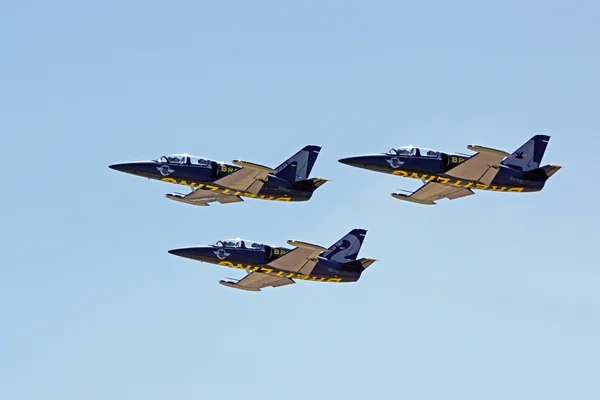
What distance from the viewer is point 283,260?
109 m

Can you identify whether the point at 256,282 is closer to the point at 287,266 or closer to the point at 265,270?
the point at 265,270

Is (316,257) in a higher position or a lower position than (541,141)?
lower

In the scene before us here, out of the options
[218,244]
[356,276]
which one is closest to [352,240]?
[356,276]

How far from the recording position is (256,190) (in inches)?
4454

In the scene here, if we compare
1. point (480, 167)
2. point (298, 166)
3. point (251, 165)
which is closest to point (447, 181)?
point (480, 167)

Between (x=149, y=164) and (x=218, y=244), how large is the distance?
25.7 ft

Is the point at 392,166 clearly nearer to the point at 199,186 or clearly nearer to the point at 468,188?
the point at 468,188

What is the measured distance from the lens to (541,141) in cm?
11531

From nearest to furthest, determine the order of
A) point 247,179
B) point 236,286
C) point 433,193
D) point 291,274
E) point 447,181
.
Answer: point 291,274, point 247,179, point 447,181, point 236,286, point 433,193

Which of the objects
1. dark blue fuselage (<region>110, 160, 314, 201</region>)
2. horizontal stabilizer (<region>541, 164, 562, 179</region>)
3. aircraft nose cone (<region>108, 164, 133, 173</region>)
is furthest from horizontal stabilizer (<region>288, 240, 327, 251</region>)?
horizontal stabilizer (<region>541, 164, 562, 179</region>)

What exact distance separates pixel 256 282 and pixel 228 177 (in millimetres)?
8207

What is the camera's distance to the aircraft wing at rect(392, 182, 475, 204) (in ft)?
376

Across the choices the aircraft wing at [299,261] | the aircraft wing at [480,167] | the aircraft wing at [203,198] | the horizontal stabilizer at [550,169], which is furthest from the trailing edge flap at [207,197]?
the horizontal stabilizer at [550,169]

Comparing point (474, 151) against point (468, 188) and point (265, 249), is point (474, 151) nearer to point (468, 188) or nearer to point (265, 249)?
point (468, 188)
